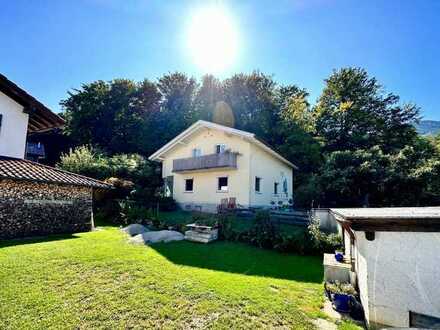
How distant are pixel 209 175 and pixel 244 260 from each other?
Answer: 12431mm

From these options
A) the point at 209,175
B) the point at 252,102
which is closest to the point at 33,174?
the point at 209,175

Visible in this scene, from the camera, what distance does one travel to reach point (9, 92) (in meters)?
12.8

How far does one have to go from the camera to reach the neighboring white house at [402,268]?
11.9 ft

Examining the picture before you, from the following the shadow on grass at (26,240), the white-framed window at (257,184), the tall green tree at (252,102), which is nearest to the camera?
the shadow on grass at (26,240)

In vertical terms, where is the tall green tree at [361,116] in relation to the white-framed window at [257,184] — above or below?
above

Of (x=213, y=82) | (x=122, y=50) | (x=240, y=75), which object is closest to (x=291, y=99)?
(x=240, y=75)

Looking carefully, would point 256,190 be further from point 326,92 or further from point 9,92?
point 326,92

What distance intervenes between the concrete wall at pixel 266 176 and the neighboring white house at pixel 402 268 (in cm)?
1420

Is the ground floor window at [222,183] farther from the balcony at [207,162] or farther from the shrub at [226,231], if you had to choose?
the shrub at [226,231]

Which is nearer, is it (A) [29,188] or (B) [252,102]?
(A) [29,188]

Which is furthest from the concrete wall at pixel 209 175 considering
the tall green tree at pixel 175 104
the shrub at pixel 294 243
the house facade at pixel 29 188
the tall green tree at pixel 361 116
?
the tall green tree at pixel 361 116

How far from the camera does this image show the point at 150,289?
220 inches

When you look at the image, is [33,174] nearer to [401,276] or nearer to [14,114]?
[14,114]

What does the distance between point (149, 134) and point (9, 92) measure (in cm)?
2162
